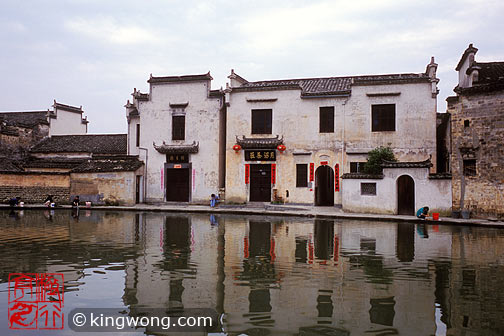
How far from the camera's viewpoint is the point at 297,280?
6535 mm

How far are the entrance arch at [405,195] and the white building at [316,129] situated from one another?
2.00 m

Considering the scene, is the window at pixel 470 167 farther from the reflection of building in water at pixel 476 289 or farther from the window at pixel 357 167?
the reflection of building in water at pixel 476 289

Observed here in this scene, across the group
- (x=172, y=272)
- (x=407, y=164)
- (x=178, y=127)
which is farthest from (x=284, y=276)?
(x=178, y=127)

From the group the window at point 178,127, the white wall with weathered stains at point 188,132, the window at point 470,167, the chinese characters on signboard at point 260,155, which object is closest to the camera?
the window at point 470,167

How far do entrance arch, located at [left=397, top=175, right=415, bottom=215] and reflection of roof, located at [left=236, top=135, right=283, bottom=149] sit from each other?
662cm

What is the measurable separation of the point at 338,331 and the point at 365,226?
1044cm

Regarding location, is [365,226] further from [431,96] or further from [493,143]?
[431,96]

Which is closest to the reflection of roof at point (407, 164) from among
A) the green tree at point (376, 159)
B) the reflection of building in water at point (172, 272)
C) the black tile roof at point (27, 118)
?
the green tree at point (376, 159)

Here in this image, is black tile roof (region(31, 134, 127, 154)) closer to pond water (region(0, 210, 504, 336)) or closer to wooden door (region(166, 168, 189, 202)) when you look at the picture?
wooden door (region(166, 168, 189, 202))

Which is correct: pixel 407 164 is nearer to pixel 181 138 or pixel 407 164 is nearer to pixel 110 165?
pixel 181 138

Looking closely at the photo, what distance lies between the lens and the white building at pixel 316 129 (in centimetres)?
2047

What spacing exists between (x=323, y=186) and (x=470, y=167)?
8.55 metres

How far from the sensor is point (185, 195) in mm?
24250

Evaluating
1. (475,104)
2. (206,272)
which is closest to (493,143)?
(475,104)
